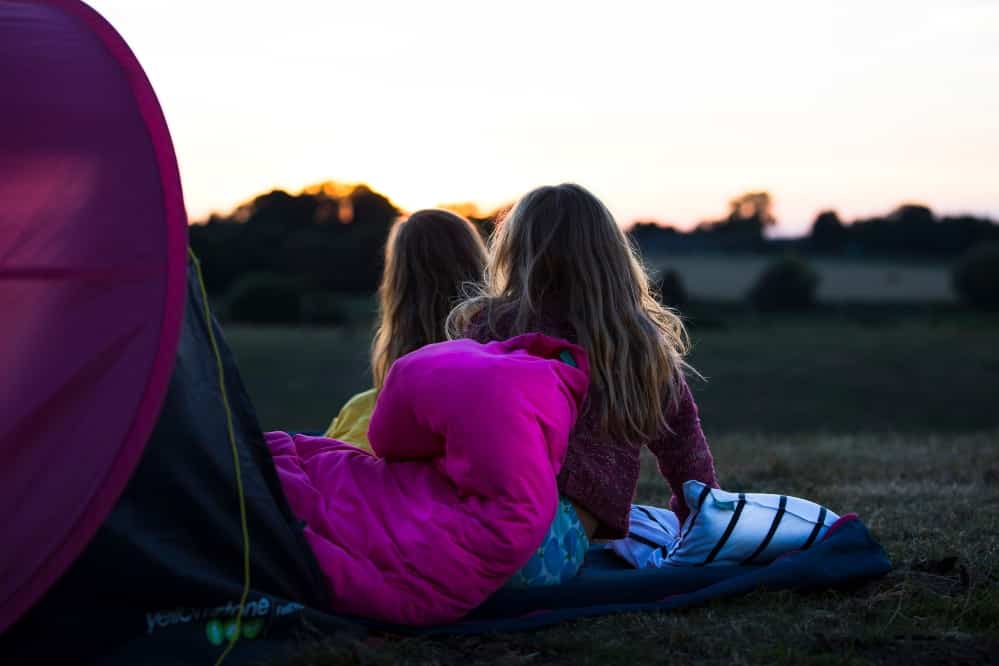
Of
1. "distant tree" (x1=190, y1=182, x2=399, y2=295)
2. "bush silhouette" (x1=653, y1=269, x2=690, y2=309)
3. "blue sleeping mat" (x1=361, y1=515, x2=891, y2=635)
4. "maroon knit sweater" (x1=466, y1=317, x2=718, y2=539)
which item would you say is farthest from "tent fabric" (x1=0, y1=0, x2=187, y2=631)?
"bush silhouette" (x1=653, y1=269, x2=690, y2=309)

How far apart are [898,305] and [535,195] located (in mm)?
32601

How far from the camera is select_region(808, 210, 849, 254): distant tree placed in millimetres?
38750

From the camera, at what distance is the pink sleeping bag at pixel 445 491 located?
3.42m

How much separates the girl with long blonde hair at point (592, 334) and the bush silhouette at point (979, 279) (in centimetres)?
3398

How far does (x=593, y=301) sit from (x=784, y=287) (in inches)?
1266

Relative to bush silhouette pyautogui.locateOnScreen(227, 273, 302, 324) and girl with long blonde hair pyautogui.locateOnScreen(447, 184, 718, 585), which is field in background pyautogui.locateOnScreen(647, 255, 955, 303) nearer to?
bush silhouette pyautogui.locateOnScreen(227, 273, 302, 324)

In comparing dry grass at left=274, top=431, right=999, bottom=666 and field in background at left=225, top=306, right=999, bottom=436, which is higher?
dry grass at left=274, top=431, right=999, bottom=666

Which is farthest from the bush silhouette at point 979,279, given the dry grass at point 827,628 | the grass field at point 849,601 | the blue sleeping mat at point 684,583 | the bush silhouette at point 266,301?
the blue sleeping mat at point 684,583

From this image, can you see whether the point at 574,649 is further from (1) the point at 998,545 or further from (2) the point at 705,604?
(1) the point at 998,545

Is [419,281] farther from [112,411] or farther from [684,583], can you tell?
[112,411]

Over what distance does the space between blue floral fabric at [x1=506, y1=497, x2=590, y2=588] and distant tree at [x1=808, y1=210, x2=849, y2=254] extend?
118 feet

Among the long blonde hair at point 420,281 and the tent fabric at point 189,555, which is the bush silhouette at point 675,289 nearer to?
the long blonde hair at point 420,281

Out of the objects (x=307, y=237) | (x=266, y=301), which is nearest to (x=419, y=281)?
(x=307, y=237)

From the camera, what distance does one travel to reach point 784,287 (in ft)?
115
